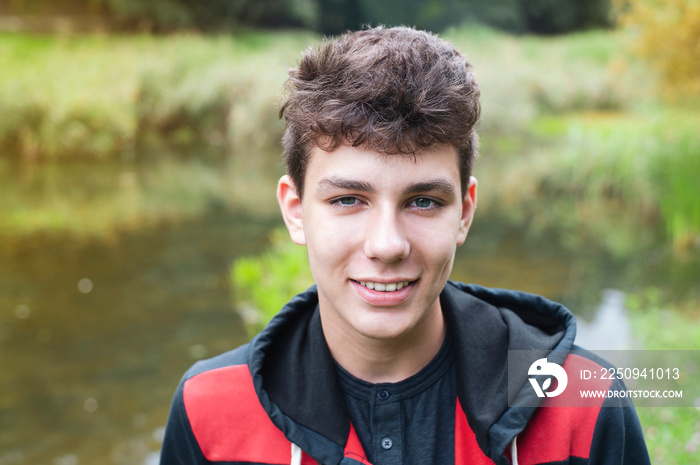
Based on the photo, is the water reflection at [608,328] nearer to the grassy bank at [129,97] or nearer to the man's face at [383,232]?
the man's face at [383,232]

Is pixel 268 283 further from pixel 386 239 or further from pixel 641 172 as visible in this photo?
pixel 641 172

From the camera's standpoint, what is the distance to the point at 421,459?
1616 mm

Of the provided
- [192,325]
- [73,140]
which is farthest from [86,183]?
[192,325]

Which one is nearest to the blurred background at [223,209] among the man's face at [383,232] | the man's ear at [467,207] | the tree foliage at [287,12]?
the man's face at [383,232]

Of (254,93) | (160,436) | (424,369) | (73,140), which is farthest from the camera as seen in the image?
(254,93)

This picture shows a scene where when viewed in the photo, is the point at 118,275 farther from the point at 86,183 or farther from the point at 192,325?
the point at 86,183

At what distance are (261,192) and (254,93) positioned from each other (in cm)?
417

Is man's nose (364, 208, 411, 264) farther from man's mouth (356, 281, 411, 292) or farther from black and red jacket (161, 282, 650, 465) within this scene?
black and red jacket (161, 282, 650, 465)

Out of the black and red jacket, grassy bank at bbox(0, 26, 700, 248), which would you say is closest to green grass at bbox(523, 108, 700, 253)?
grassy bank at bbox(0, 26, 700, 248)

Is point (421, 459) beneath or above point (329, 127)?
beneath

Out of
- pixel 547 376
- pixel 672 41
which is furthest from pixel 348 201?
pixel 672 41

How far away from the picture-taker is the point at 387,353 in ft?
5.80

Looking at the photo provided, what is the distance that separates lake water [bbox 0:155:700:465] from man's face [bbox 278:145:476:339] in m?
3.30

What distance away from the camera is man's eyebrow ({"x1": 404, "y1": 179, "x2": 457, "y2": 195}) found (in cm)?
164
